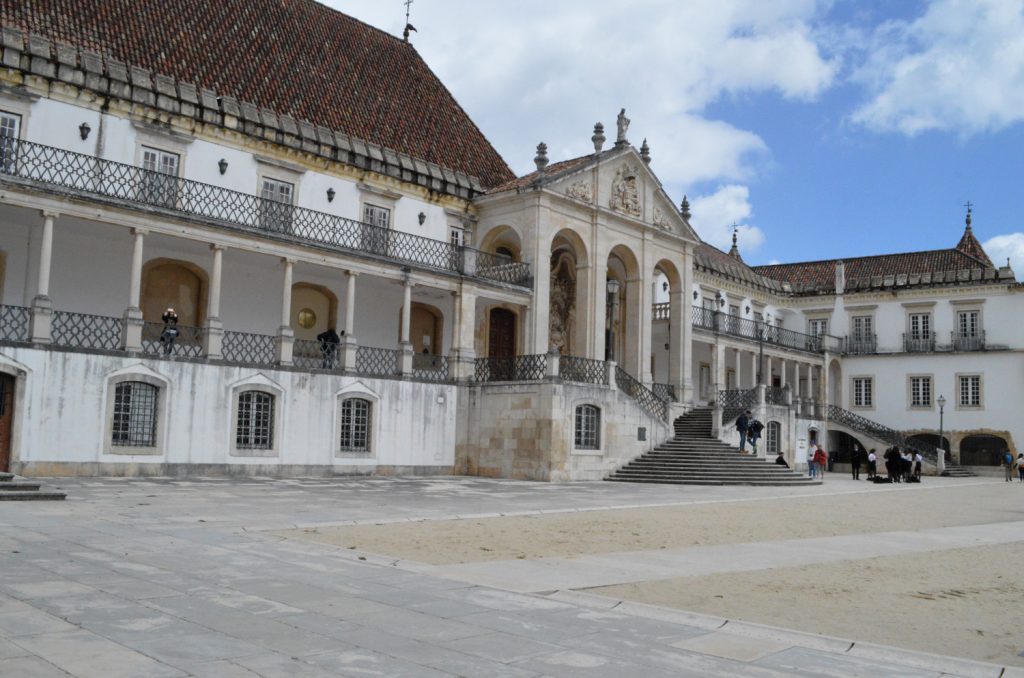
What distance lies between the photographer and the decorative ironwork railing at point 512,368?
24.7 meters

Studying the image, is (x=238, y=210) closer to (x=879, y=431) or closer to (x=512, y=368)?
(x=512, y=368)

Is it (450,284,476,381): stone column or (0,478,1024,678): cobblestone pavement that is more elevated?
(450,284,476,381): stone column

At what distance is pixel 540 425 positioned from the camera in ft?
77.7

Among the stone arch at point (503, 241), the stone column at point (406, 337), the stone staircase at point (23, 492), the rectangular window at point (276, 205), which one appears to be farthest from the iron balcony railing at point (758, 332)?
the stone staircase at point (23, 492)

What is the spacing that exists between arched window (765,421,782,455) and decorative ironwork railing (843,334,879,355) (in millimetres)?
14226

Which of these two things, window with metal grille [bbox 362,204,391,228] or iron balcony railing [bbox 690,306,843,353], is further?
iron balcony railing [bbox 690,306,843,353]

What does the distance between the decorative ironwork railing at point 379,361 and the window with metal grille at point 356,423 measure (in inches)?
37.1

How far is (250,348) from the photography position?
71.5 ft

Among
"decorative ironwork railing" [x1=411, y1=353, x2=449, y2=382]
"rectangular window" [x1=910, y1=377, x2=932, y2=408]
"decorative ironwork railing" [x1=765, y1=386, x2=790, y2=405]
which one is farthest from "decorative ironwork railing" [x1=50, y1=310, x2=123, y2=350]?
"rectangular window" [x1=910, y1=377, x2=932, y2=408]

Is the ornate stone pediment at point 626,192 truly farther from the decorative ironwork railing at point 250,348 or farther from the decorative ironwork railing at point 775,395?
the decorative ironwork railing at point 250,348

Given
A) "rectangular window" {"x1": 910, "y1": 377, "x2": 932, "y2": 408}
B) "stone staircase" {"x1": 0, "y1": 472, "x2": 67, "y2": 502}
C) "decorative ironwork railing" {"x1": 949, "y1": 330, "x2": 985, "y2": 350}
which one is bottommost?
"stone staircase" {"x1": 0, "y1": 472, "x2": 67, "y2": 502}

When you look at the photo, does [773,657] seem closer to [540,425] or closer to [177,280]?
[540,425]

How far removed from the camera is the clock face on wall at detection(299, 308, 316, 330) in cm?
2493

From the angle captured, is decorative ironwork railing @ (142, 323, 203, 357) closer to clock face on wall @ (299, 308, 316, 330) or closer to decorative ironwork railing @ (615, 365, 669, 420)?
clock face on wall @ (299, 308, 316, 330)
